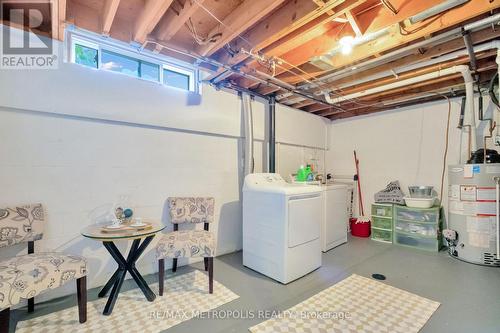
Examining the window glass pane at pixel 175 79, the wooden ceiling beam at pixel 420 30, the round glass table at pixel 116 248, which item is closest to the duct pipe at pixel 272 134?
the wooden ceiling beam at pixel 420 30

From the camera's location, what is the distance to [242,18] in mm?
1966

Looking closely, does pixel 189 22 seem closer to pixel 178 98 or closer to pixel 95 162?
pixel 178 98

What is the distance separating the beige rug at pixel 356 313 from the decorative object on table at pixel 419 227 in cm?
173

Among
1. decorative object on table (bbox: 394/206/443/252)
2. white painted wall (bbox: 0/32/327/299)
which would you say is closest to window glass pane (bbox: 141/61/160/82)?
white painted wall (bbox: 0/32/327/299)

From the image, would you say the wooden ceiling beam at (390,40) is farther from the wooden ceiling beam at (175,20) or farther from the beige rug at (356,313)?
the beige rug at (356,313)

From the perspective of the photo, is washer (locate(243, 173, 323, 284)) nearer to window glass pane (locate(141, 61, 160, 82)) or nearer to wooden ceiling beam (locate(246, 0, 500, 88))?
wooden ceiling beam (locate(246, 0, 500, 88))

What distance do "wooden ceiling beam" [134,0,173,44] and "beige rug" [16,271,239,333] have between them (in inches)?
96.7

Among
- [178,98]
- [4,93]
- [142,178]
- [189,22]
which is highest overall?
[189,22]

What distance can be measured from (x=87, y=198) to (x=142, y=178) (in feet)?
1.78

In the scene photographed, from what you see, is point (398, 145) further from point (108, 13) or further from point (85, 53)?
point (85, 53)

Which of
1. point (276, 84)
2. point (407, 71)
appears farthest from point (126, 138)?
point (407, 71)

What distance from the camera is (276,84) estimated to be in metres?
3.10

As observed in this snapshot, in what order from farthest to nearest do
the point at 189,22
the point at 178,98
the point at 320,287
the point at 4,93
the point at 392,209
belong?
the point at 392,209, the point at 178,98, the point at 320,287, the point at 189,22, the point at 4,93

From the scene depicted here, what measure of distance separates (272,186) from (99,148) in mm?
1871
